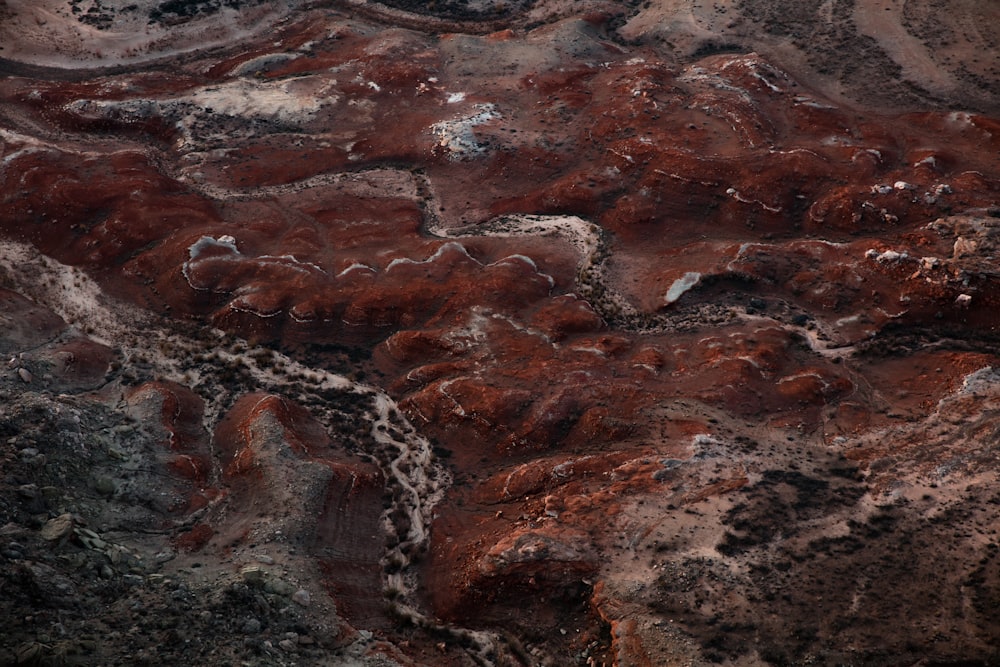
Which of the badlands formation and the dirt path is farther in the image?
the dirt path

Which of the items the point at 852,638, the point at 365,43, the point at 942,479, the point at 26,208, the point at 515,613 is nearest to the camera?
the point at 852,638

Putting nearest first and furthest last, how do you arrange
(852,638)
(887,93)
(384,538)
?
(852,638) → (384,538) → (887,93)

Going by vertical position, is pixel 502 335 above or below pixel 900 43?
below

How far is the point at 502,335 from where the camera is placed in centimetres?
3969

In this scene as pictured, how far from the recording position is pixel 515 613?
91.8 feet

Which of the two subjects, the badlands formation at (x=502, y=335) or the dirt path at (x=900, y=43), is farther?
the dirt path at (x=900, y=43)

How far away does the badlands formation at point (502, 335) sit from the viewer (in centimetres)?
2645

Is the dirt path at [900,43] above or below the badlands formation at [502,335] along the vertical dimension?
above

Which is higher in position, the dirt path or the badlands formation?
the dirt path

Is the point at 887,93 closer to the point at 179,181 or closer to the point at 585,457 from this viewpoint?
the point at 585,457

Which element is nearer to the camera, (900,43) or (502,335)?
(502,335)

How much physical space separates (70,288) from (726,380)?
121 feet

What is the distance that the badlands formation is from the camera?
86.8 ft

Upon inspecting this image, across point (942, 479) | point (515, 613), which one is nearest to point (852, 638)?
point (942, 479)
